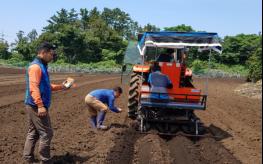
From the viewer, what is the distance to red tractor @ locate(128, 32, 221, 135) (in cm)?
1005

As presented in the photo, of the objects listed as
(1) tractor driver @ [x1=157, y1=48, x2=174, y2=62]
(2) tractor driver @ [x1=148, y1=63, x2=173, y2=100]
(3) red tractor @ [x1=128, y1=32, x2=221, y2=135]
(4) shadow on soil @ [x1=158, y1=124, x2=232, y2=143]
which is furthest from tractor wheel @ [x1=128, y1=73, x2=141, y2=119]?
(4) shadow on soil @ [x1=158, y1=124, x2=232, y2=143]

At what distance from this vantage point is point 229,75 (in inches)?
2136

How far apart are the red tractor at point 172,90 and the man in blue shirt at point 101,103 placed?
605 mm

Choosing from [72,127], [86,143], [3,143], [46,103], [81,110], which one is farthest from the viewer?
[81,110]

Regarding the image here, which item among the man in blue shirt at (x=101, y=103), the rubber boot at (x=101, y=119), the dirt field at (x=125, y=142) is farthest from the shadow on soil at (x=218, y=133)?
the rubber boot at (x=101, y=119)

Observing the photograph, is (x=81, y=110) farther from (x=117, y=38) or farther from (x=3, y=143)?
(x=117, y=38)

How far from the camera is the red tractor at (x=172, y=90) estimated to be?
1005 cm

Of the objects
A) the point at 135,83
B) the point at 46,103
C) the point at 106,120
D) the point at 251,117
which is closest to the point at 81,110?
the point at 106,120

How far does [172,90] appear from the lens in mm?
10438

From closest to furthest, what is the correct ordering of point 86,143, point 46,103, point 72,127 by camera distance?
point 46,103 → point 86,143 → point 72,127

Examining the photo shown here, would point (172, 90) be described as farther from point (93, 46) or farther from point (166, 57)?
point (93, 46)

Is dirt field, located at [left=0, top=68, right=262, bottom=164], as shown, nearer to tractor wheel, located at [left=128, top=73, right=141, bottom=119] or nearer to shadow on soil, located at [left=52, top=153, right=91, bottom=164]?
shadow on soil, located at [left=52, top=153, right=91, bottom=164]

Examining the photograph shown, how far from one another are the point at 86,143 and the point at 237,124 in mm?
5238

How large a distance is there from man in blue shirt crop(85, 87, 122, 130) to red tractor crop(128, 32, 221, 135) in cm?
61
